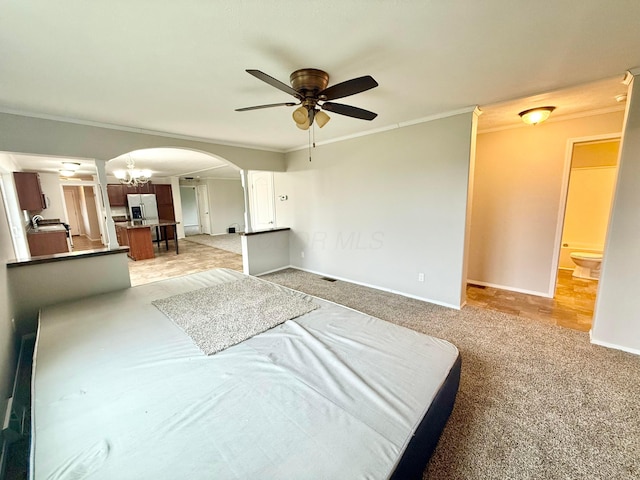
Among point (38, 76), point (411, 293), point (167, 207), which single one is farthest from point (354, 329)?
point (167, 207)

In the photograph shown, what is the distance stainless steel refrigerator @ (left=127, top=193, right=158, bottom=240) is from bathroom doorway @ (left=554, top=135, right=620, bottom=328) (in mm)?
10833

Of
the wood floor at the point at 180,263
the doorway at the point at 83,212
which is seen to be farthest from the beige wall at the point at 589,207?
the doorway at the point at 83,212

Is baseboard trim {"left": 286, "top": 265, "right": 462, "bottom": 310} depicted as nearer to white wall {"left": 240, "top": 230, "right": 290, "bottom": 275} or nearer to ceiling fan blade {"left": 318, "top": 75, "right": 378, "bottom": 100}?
white wall {"left": 240, "top": 230, "right": 290, "bottom": 275}

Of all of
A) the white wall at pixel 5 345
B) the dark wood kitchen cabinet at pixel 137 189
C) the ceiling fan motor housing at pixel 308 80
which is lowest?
the white wall at pixel 5 345

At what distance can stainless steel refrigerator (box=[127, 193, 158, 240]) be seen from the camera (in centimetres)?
865

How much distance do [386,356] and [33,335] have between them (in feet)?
11.8

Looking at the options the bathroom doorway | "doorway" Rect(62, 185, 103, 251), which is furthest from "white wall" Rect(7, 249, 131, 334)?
A: "doorway" Rect(62, 185, 103, 251)

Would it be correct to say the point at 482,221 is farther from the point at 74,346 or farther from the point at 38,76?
the point at 38,76

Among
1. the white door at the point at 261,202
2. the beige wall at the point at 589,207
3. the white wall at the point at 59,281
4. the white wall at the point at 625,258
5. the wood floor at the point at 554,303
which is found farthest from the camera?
the white door at the point at 261,202

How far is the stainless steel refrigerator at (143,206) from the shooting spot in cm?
865

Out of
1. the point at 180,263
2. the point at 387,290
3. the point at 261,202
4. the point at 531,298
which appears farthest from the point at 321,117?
the point at 180,263

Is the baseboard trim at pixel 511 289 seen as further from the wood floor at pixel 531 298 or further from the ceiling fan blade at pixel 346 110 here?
the ceiling fan blade at pixel 346 110

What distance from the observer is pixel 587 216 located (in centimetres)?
455

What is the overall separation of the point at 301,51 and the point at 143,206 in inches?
367
